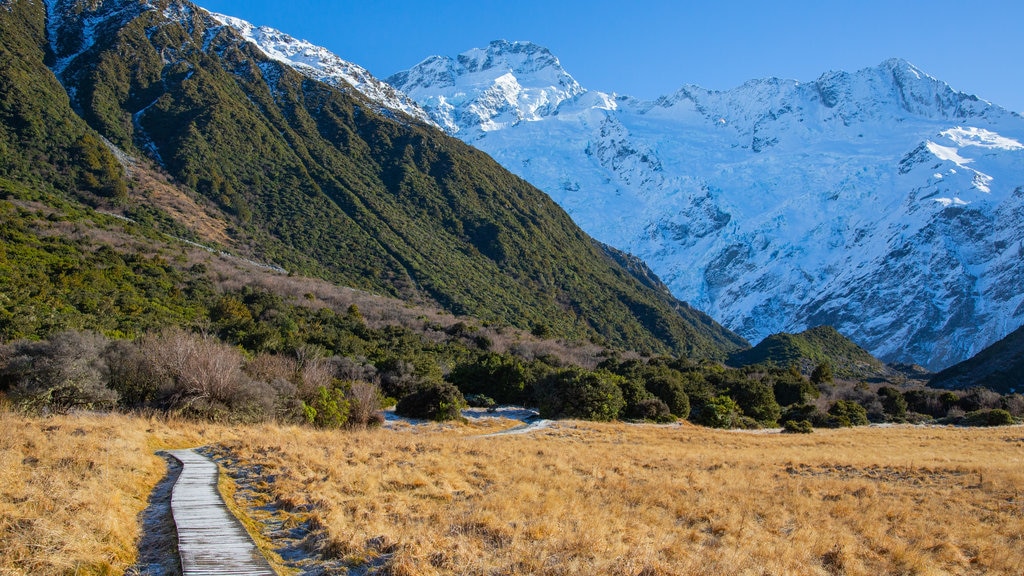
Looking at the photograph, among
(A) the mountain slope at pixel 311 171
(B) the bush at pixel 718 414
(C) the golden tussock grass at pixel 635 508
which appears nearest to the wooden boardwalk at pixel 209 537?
(C) the golden tussock grass at pixel 635 508

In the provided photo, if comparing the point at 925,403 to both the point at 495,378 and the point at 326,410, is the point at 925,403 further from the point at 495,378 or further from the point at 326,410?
the point at 326,410

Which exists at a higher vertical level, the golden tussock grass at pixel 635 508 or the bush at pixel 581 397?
the bush at pixel 581 397

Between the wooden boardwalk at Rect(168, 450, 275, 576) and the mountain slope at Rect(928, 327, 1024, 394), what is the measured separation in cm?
9812

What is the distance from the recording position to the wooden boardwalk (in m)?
→ 6.72

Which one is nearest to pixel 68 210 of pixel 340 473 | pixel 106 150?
pixel 106 150

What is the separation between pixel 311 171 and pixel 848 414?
93.5m

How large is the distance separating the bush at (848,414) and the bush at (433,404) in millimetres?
27371

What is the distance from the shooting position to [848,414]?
148 ft

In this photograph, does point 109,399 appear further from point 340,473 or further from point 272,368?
point 340,473

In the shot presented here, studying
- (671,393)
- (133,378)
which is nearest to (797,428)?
(671,393)

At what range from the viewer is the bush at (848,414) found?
41688 mm

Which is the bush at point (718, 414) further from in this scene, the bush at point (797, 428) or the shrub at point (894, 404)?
the shrub at point (894, 404)

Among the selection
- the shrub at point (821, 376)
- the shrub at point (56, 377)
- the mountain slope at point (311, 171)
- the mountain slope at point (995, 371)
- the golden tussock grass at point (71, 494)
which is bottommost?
the golden tussock grass at point (71, 494)

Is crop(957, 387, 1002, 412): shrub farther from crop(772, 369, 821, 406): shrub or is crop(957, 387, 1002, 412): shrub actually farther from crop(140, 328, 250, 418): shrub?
crop(140, 328, 250, 418): shrub
